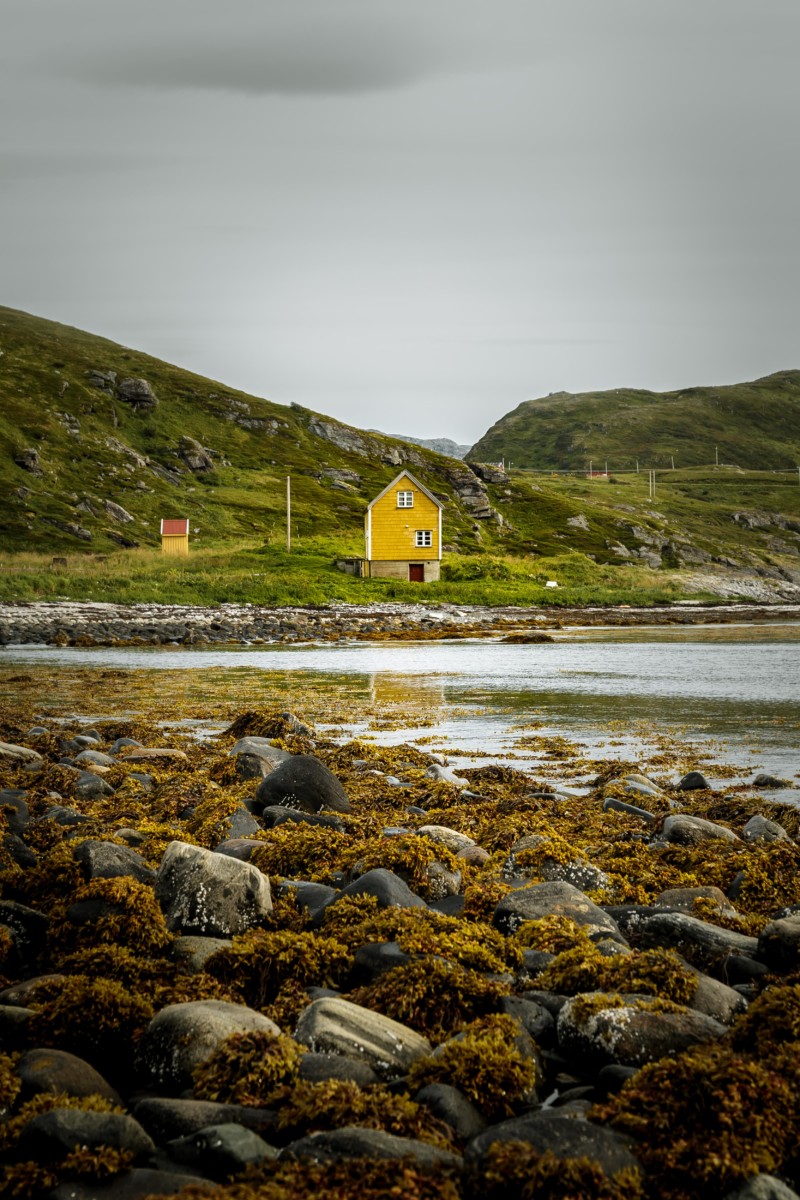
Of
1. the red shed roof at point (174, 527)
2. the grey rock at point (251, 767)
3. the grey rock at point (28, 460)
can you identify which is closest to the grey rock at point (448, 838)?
the grey rock at point (251, 767)

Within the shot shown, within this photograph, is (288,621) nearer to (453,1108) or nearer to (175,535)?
(175,535)

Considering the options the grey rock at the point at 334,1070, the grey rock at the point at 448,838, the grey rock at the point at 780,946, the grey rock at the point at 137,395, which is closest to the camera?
the grey rock at the point at 334,1070

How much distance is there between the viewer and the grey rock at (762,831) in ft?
30.0

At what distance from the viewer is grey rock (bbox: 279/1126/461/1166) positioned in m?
3.62

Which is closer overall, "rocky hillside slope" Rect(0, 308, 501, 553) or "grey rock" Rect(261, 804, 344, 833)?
"grey rock" Rect(261, 804, 344, 833)

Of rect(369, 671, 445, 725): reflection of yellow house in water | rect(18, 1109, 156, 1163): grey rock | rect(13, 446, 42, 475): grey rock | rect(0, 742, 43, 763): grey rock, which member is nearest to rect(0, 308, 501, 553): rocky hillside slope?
rect(13, 446, 42, 475): grey rock

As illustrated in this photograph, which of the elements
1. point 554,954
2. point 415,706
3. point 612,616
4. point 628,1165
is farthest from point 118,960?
point 612,616

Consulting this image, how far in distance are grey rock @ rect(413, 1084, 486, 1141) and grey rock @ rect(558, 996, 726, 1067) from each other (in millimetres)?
765

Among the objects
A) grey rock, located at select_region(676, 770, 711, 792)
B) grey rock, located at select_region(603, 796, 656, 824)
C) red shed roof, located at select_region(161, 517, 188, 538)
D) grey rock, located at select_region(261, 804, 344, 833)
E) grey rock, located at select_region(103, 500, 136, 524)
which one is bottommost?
grey rock, located at select_region(676, 770, 711, 792)

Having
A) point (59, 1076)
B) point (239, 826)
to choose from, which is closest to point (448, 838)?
point (239, 826)

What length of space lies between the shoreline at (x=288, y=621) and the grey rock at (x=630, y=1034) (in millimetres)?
38103

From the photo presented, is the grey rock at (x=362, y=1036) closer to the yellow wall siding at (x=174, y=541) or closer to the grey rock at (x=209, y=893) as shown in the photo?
the grey rock at (x=209, y=893)

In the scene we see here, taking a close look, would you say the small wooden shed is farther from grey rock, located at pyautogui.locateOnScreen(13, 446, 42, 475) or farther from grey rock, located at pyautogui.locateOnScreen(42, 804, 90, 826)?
grey rock, located at pyautogui.locateOnScreen(42, 804, 90, 826)

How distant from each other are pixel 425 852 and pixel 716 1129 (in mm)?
3726
